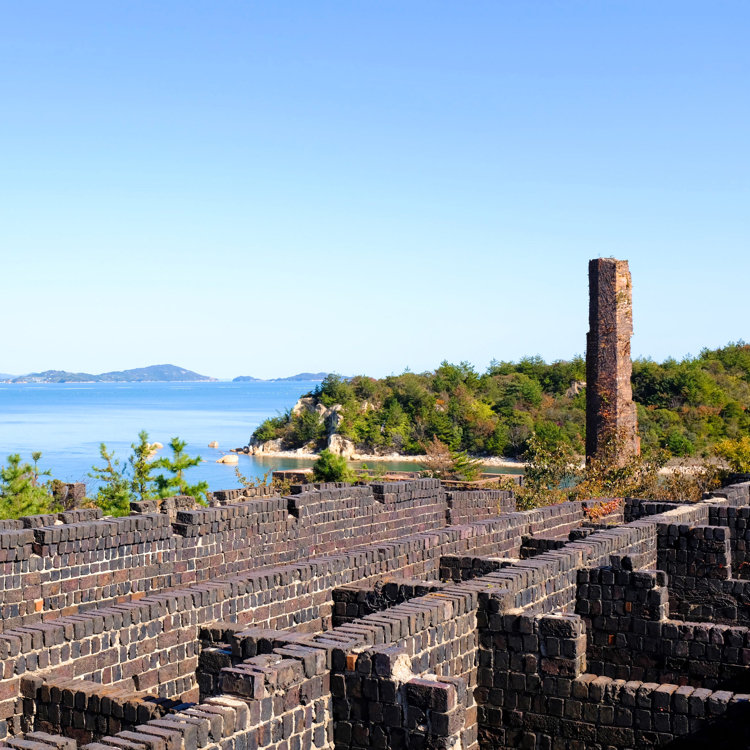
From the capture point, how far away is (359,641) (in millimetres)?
6734

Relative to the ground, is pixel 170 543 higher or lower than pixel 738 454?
lower

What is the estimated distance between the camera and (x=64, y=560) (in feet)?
32.6

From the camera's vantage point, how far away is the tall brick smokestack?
2766cm

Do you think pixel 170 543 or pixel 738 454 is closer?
pixel 170 543

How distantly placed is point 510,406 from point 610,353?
168 feet

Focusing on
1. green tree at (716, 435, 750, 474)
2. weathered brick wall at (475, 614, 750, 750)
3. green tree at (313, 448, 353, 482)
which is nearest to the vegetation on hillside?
green tree at (716, 435, 750, 474)

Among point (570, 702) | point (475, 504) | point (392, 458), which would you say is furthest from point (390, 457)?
point (570, 702)

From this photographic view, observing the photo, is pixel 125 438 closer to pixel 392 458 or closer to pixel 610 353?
pixel 392 458

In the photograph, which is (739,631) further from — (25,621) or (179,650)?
(25,621)

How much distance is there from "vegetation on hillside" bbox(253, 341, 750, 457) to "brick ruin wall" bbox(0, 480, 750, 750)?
5264 centimetres

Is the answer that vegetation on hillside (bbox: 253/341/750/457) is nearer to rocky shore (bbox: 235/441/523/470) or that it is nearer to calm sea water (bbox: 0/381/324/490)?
rocky shore (bbox: 235/441/523/470)

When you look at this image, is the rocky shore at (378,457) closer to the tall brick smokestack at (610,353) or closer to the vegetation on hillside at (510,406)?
the vegetation on hillside at (510,406)

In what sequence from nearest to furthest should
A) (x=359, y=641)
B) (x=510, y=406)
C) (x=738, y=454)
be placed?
(x=359, y=641)
(x=738, y=454)
(x=510, y=406)

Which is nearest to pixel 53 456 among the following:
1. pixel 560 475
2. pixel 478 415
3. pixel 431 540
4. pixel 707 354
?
pixel 478 415
